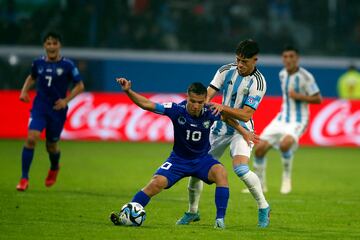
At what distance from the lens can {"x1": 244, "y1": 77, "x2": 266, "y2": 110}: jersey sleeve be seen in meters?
10.8

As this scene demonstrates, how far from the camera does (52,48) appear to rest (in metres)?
14.0

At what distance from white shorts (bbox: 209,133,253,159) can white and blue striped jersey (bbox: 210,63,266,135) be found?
76 mm

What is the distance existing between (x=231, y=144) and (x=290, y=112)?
4.61 meters

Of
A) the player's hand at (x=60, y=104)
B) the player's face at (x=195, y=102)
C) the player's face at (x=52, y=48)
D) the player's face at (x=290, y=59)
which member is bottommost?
the player's face at (x=195, y=102)

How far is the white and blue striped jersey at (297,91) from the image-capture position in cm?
1553

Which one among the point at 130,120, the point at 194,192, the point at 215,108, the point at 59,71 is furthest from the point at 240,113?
the point at 130,120

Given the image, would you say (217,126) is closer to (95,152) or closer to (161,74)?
(95,152)

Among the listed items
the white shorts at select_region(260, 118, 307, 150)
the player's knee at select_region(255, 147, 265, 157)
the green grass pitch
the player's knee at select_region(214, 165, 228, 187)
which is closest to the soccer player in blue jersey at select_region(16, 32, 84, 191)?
the green grass pitch

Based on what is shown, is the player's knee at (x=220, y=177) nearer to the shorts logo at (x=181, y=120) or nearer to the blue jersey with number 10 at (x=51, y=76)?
the shorts logo at (x=181, y=120)

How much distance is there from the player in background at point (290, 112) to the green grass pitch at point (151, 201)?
0.63m

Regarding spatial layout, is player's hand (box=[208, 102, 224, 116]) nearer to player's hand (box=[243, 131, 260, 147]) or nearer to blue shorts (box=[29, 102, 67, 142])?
player's hand (box=[243, 131, 260, 147])

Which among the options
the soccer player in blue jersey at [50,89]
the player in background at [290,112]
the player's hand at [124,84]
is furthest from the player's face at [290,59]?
the player's hand at [124,84]

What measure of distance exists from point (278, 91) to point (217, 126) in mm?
17855

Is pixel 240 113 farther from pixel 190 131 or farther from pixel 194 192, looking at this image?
pixel 194 192
